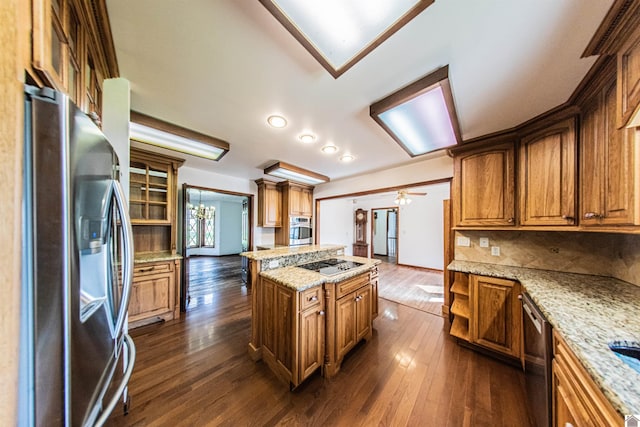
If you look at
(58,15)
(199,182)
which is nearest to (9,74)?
(58,15)

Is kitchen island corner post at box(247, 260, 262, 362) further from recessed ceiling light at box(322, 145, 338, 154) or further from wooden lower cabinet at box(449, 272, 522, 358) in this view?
wooden lower cabinet at box(449, 272, 522, 358)

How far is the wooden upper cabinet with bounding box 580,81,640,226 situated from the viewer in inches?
41.6

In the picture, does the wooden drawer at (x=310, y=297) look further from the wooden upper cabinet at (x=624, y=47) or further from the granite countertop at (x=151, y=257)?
the granite countertop at (x=151, y=257)

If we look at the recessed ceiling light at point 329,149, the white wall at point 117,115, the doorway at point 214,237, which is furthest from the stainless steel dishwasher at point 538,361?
the doorway at point 214,237

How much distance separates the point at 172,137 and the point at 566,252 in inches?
170

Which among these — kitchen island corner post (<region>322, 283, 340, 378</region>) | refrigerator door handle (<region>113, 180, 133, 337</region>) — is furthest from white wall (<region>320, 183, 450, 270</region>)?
refrigerator door handle (<region>113, 180, 133, 337</region>)

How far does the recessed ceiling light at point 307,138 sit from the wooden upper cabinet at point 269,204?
2.00 meters

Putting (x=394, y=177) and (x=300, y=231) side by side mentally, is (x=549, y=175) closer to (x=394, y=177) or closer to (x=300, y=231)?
(x=394, y=177)

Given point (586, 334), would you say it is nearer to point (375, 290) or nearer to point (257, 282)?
point (375, 290)

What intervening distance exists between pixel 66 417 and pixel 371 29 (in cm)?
185

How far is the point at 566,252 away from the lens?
2.02 metres

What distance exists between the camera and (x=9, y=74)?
488mm

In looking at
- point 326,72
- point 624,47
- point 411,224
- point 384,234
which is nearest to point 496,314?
point 624,47

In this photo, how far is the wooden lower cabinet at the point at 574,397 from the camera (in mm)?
659
